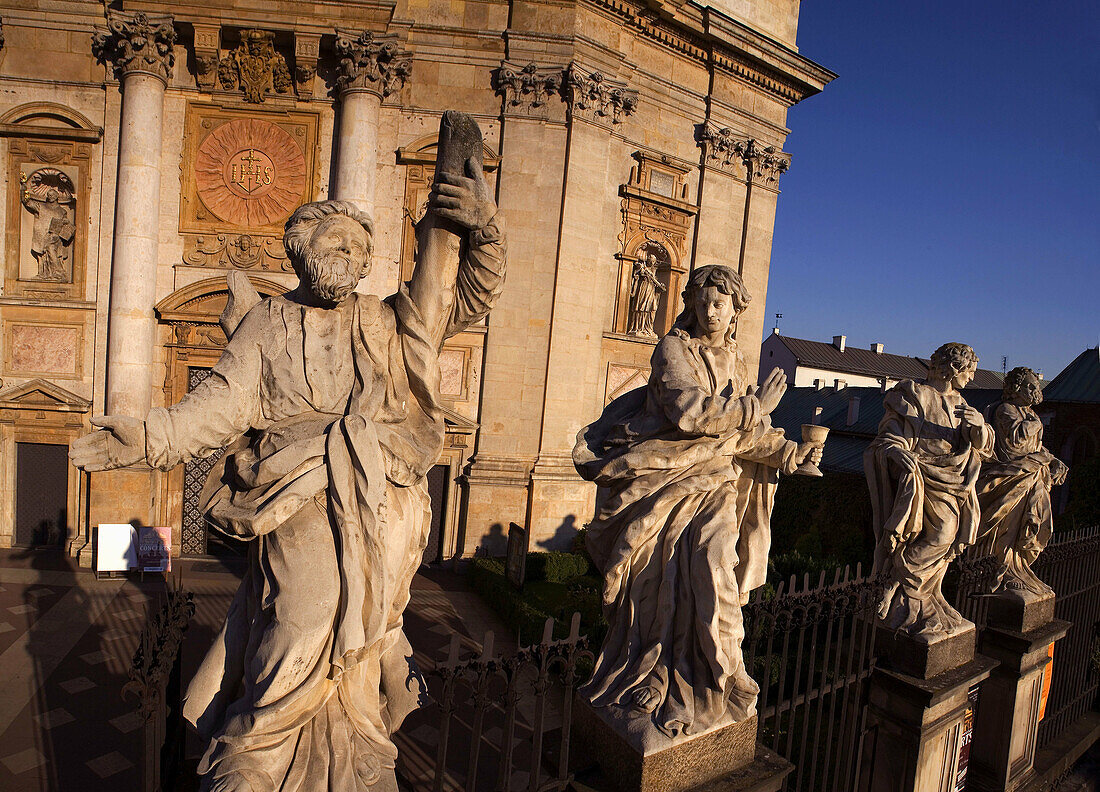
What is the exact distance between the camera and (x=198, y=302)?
1210 centimetres

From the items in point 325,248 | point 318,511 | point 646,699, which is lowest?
point 646,699

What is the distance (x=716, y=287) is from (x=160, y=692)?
2.69m

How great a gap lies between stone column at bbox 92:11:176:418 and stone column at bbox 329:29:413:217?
315cm

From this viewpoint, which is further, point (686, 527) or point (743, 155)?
point (743, 155)

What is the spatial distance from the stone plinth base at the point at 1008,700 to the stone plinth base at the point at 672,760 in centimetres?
340

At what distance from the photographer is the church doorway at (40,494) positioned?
12336 mm

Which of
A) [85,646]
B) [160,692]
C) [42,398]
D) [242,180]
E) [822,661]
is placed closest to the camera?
[160,692]

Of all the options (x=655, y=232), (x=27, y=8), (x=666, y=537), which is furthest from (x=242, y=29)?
(x=666, y=537)

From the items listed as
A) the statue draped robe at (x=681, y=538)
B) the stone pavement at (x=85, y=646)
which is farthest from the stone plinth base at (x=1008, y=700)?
the stone pavement at (x=85, y=646)

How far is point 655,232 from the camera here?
1432 centimetres

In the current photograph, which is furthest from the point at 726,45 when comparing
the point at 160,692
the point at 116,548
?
the point at 160,692

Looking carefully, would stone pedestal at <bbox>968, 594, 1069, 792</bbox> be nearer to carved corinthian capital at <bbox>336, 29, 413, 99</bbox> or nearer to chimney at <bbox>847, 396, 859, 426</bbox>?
carved corinthian capital at <bbox>336, 29, 413, 99</bbox>

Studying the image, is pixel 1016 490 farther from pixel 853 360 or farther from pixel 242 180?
pixel 853 360

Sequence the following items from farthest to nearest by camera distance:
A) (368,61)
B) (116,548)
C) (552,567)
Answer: (368,61) → (552,567) → (116,548)
